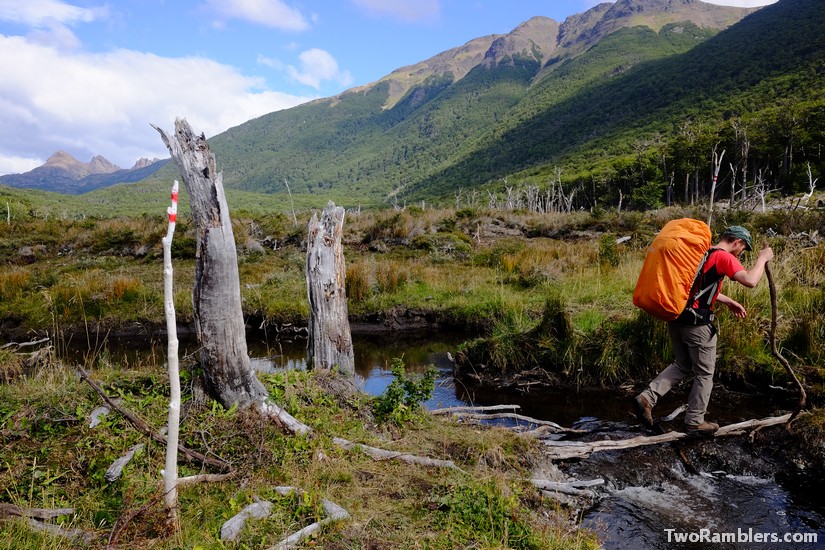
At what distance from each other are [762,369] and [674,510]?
12.0ft

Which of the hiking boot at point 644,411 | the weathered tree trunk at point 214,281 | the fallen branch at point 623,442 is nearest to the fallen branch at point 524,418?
the fallen branch at point 623,442

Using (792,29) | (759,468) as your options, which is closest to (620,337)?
(759,468)

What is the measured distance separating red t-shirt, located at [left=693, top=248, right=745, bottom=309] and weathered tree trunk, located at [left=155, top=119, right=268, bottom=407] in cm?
475

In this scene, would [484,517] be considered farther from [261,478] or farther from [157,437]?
[157,437]

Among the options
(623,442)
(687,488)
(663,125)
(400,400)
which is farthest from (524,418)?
(663,125)

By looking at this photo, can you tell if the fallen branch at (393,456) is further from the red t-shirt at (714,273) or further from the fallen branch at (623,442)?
the red t-shirt at (714,273)

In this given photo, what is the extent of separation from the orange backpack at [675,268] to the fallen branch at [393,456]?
2860mm

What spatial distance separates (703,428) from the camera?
5367 millimetres

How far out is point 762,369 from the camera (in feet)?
22.6

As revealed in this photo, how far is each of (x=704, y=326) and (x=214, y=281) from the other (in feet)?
17.0

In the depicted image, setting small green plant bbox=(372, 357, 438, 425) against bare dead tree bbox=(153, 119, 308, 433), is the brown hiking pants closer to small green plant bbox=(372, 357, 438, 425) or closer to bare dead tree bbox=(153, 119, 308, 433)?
small green plant bbox=(372, 357, 438, 425)

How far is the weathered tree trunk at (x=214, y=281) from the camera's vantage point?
411cm

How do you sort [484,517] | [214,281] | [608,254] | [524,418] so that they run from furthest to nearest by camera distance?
[608,254] < [524,418] < [214,281] < [484,517]

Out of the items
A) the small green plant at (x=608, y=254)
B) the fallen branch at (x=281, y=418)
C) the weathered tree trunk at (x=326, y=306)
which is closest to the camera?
the fallen branch at (x=281, y=418)
